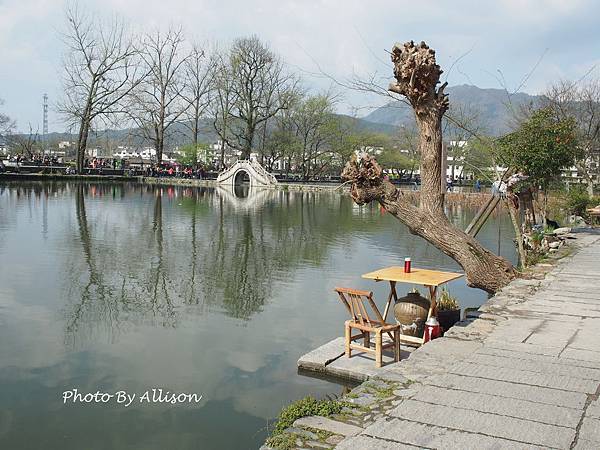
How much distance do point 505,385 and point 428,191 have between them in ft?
15.4

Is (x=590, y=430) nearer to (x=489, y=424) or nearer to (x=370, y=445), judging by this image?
(x=489, y=424)

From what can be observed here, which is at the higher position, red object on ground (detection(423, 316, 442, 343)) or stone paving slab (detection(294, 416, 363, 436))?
stone paving slab (detection(294, 416, 363, 436))

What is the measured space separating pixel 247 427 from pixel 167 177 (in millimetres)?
52274

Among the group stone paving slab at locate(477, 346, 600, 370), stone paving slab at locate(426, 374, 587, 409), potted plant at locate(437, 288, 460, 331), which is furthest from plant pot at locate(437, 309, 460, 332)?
stone paving slab at locate(426, 374, 587, 409)

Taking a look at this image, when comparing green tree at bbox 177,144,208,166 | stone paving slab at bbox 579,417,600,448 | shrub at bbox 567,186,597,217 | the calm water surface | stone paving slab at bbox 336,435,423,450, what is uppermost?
green tree at bbox 177,144,208,166

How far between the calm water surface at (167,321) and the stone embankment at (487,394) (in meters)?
1.39

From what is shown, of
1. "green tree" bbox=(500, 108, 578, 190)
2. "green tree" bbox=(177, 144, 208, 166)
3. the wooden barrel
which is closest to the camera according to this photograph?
the wooden barrel

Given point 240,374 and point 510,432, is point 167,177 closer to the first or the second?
point 240,374

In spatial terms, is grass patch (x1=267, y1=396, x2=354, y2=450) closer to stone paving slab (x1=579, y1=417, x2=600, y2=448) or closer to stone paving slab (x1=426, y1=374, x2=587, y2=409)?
stone paving slab (x1=426, y1=374, x2=587, y2=409)

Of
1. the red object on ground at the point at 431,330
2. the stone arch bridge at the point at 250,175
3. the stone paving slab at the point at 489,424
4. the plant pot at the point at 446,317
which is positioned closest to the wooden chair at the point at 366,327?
the red object on ground at the point at 431,330

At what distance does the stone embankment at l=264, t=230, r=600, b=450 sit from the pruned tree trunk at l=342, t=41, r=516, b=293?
2054mm

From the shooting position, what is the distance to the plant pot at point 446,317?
7.65 meters

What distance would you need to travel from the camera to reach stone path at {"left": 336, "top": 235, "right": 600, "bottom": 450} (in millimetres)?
3426

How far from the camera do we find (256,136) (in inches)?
2685
